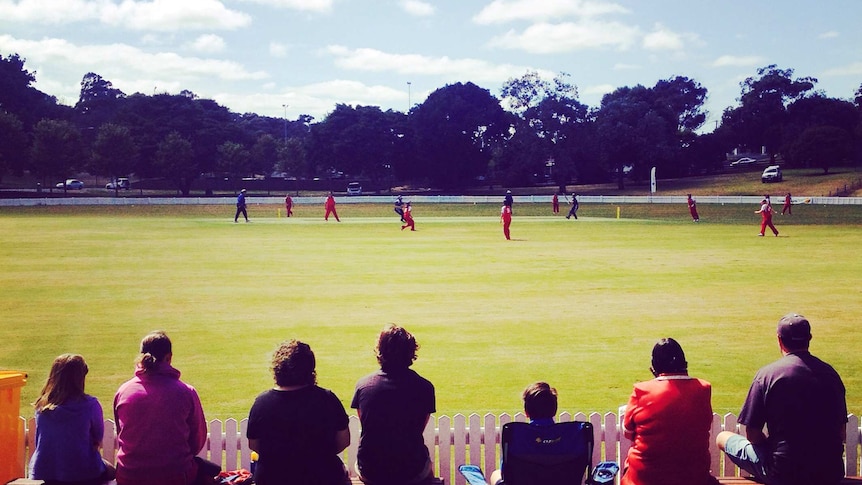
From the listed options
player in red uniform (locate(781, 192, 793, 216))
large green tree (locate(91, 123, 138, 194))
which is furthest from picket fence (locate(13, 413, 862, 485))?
large green tree (locate(91, 123, 138, 194))

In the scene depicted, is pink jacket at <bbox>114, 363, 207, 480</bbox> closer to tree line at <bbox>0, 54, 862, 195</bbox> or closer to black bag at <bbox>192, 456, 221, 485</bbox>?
black bag at <bbox>192, 456, 221, 485</bbox>

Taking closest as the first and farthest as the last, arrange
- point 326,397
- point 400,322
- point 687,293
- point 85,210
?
point 326,397 < point 400,322 < point 687,293 < point 85,210

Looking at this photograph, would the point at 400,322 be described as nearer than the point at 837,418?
No

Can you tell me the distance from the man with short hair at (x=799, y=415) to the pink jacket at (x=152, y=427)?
4.45 metres

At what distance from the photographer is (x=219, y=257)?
2830cm

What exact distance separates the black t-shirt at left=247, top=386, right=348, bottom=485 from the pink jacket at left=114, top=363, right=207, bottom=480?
775mm

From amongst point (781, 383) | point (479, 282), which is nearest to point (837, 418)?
point (781, 383)

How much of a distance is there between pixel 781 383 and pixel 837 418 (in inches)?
20.1

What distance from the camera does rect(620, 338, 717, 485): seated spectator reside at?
597 cm

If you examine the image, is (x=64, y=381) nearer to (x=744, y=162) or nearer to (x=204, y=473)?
(x=204, y=473)

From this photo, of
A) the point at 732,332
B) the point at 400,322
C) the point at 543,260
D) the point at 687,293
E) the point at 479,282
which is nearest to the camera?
the point at 732,332

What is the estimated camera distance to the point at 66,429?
6176 mm

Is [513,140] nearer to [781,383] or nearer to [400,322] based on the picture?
[400,322]

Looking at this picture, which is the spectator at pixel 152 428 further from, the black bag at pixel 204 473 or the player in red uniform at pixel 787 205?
the player in red uniform at pixel 787 205
